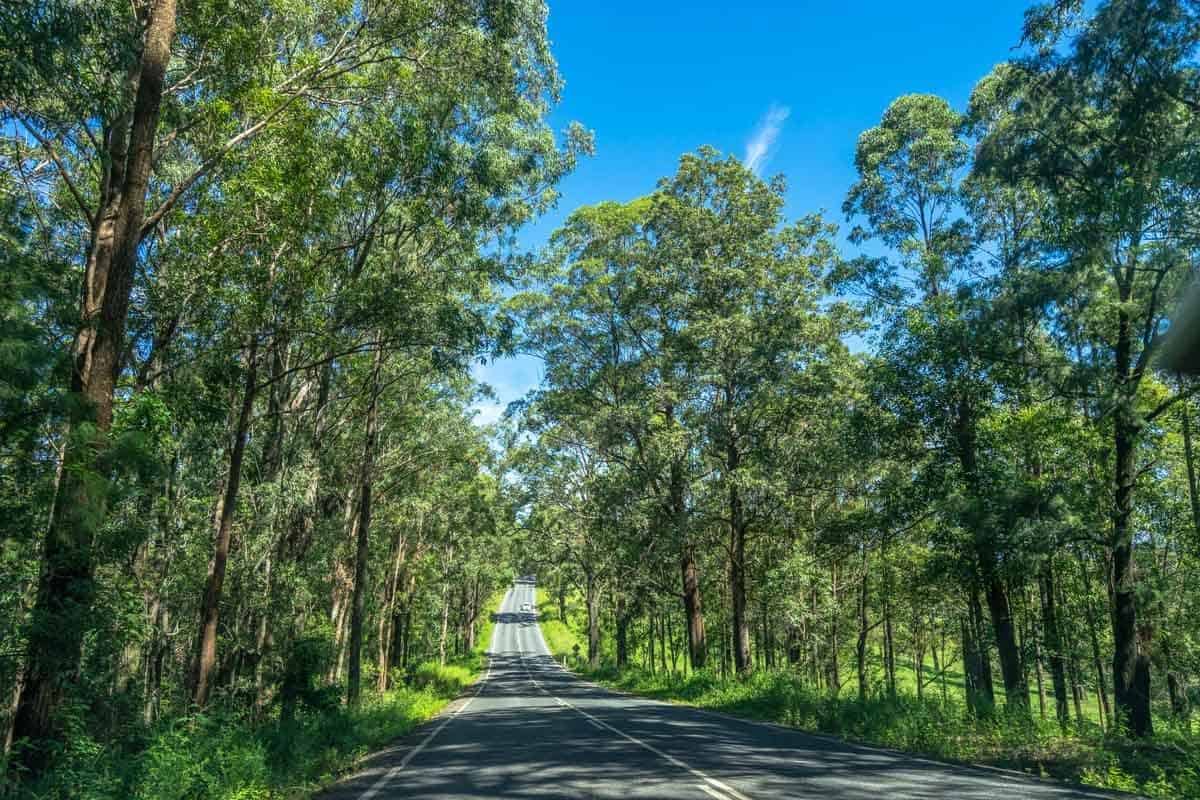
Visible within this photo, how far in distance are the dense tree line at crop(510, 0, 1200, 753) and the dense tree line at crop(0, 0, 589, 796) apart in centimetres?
769

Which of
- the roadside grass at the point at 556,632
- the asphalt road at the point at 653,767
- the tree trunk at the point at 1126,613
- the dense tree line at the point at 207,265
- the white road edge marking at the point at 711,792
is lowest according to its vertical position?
the roadside grass at the point at 556,632

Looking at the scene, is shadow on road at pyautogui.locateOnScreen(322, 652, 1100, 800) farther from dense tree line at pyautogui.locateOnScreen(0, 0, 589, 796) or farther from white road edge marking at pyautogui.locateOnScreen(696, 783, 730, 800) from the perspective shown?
dense tree line at pyautogui.locateOnScreen(0, 0, 589, 796)

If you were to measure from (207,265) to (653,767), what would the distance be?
10.3 metres

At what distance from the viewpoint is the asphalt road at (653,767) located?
7012mm

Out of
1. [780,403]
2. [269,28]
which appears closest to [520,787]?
[269,28]

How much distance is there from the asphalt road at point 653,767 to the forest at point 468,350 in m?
1.21

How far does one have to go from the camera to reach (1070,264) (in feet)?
39.0

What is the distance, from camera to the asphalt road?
701 cm

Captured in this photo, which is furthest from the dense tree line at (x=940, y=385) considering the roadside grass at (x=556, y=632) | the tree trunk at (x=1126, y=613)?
the roadside grass at (x=556, y=632)

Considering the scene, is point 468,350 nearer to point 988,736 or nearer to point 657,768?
point 657,768

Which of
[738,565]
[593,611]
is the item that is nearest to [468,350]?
[738,565]

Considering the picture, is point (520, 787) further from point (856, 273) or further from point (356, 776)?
point (856, 273)

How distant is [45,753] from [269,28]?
10.4 meters

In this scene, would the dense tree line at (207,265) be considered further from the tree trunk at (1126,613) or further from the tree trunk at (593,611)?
the tree trunk at (593,611)
